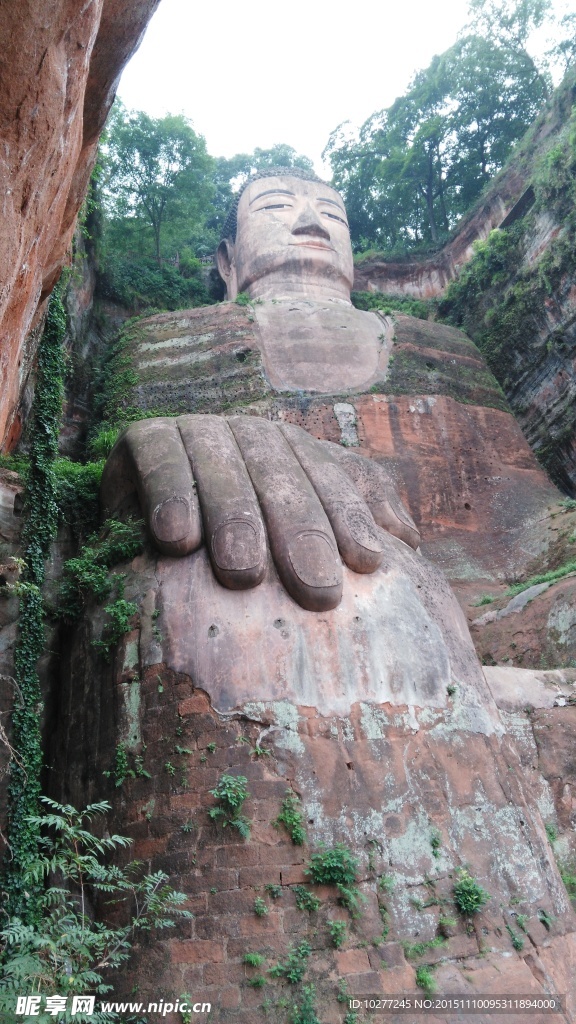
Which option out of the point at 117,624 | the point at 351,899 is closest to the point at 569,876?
the point at 351,899

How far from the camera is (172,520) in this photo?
705cm

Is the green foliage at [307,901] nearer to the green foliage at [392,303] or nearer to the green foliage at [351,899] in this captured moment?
the green foliage at [351,899]

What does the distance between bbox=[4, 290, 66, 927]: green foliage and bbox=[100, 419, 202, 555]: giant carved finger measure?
0.69 metres

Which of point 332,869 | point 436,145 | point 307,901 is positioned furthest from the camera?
point 436,145

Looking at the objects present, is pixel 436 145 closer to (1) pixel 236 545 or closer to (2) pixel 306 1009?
(1) pixel 236 545

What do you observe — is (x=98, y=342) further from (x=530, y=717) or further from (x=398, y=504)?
(x=530, y=717)

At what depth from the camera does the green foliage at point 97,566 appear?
7.45m

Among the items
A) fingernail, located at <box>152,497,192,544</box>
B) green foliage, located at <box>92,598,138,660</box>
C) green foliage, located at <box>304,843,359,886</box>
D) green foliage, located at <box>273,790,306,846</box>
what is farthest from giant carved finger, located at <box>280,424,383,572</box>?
green foliage, located at <box>304,843,359,886</box>

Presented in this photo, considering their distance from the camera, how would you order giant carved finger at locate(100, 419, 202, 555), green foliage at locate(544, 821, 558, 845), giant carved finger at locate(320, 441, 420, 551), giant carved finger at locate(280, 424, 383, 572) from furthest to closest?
giant carved finger at locate(320, 441, 420, 551) < green foliage at locate(544, 821, 558, 845) < giant carved finger at locate(280, 424, 383, 572) < giant carved finger at locate(100, 419, 202, 555)

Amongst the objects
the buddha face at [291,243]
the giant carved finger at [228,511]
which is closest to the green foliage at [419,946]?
the giant carved finger at [228,511]

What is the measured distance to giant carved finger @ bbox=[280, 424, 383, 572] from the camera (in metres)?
7.36

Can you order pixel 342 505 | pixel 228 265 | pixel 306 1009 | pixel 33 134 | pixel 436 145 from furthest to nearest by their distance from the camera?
pixel 436 145 < pixel 228 265 < pixel 342 505 < pixel 306 1009 < pixel 33 134

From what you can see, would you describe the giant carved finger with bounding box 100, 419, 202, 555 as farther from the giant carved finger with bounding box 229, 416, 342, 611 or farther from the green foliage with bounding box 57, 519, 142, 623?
the giant carved finger with bounding box 229, 416, 342, 611

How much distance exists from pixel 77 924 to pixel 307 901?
63.6 inches
